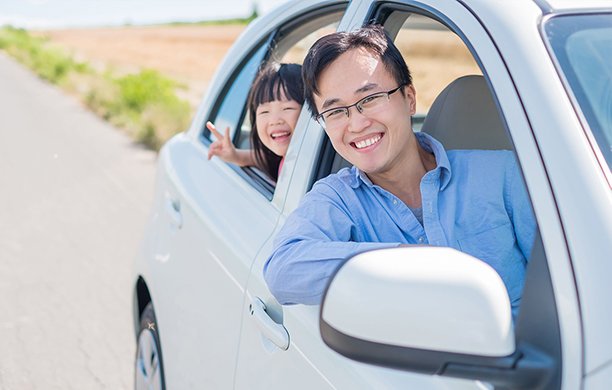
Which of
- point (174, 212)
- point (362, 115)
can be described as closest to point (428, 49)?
point (174, 212)

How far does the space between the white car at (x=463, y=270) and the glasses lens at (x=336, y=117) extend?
118 millimetres

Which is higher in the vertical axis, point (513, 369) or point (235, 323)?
point (513, 369)

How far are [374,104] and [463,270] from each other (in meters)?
0.75

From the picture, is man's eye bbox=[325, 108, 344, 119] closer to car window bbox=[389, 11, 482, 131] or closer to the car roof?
car window bbox=[389, 11, 482, 131]

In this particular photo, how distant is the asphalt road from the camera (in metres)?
3.12

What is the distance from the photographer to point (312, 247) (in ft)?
3.94

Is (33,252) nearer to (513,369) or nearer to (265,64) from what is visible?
(265,64)

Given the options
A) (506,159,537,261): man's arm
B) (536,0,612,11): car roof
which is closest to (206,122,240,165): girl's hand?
(506,159,537,261): man's arm

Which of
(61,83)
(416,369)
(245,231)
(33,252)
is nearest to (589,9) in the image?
(416,369)

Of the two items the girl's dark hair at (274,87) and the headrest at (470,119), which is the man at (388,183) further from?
the girl's dark hair at (274,87)

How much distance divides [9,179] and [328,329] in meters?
7.00

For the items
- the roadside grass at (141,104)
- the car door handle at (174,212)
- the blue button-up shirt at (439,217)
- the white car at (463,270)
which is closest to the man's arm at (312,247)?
the blue button-up shirt at (439,217)

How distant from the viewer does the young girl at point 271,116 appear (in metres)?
2.31

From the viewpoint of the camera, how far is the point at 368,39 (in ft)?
4.84
